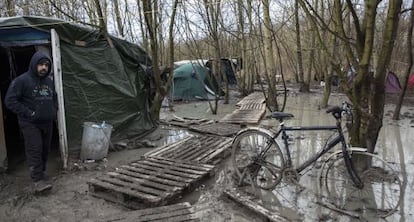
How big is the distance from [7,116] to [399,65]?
15.4 meters

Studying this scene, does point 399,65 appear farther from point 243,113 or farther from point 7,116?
point 7,116

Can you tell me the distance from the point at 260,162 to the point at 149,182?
134 cm

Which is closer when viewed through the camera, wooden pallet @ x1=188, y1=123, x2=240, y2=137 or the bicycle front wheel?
the bicycle front wheel

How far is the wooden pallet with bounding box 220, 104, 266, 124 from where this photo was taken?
29.6 ft

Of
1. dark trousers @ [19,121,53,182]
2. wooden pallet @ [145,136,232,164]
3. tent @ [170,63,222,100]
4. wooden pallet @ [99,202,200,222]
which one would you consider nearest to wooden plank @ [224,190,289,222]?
wooden pallet @ [99,202,200,222]

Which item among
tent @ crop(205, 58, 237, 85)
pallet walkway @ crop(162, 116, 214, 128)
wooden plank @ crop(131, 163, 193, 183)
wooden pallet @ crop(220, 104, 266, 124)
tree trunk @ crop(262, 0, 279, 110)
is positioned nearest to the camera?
wooden plank @ crop(131, 163, 193, 183)

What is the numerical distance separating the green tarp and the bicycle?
9.09ft

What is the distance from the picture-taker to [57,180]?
15.5 ft

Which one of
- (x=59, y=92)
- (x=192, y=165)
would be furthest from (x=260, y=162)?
(x=59, y=92)

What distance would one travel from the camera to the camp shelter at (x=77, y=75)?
4965 mm

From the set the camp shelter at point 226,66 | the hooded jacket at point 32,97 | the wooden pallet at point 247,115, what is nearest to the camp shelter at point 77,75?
the hooded jacket at point 32,97

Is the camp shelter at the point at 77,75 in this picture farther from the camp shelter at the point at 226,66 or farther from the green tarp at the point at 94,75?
the camp shelter at the point at 226,66

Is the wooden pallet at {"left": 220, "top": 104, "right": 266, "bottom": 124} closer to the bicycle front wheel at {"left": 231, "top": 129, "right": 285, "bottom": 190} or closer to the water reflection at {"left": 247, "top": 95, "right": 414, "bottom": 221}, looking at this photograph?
the water reflection at {"left": 247, "top": 95, "right": 414, "bottom": 221}

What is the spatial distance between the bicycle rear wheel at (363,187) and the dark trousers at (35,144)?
10.9 ft
